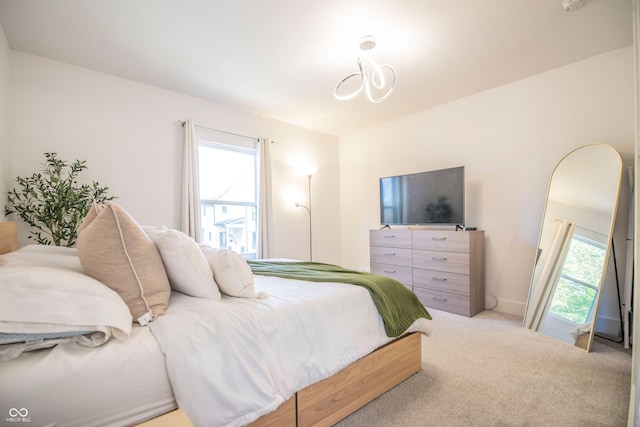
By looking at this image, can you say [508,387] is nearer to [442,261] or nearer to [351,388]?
[351,388]

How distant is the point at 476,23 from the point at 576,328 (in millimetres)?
2549

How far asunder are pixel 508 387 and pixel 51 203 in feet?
12.1

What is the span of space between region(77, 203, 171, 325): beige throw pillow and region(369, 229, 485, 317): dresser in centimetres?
287

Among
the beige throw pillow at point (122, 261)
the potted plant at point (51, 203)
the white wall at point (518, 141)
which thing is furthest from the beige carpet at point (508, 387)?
the potted plant at point (51, 203)

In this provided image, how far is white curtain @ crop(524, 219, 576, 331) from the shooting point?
2.60 metres

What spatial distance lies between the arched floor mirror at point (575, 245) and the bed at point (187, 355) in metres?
1.89

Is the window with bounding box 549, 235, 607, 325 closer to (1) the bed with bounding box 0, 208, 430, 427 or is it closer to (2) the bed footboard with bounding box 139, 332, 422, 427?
(2) the bed footboard with bounding box 139, 332, 422, 427

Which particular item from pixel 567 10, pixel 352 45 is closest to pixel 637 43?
pixel 567 10

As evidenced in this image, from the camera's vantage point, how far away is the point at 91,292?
0.94 meters

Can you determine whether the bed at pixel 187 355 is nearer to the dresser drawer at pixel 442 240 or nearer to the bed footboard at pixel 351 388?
the bed footboard at pixel 351 388

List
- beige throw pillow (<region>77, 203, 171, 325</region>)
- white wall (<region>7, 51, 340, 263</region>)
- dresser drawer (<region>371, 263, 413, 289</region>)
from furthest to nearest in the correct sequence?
dresser drawer (<region>371, 263, 413, 289</region>) < white wall (<region>7, 51, 340, 263</region>) < beige throw pillow (<region>77, 203, 171, 325</region>)

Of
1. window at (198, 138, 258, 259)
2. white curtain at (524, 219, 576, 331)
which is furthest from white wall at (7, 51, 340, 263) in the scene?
white curtain at (524, 219, 576, 331)

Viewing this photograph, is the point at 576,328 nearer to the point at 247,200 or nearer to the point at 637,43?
the point at 637,43

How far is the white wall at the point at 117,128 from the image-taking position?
257 centimetres
